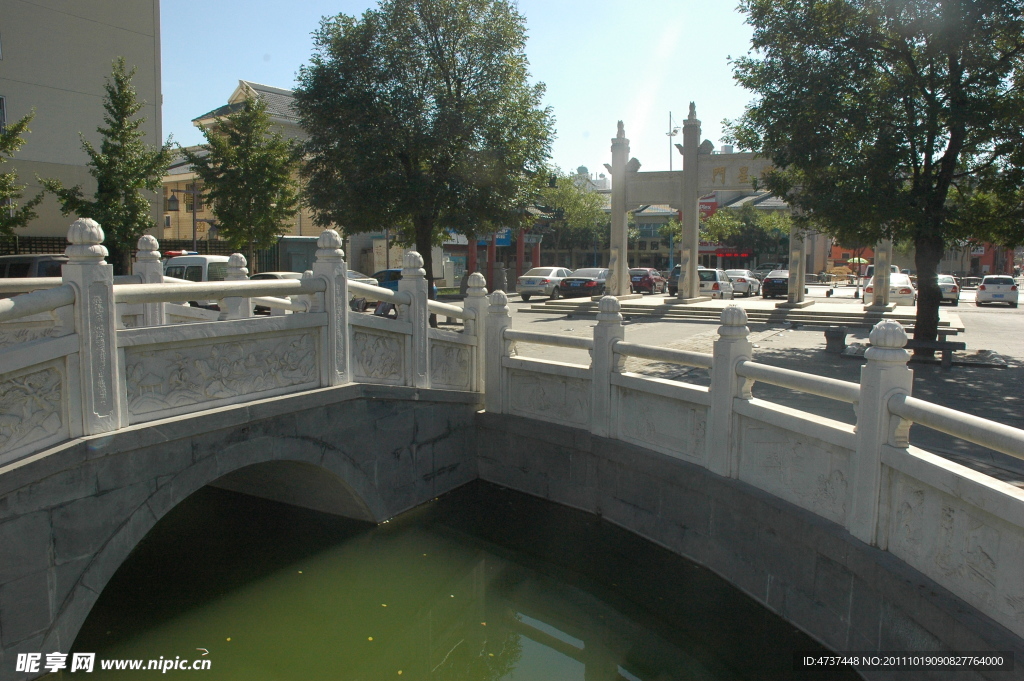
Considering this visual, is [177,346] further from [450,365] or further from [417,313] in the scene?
[450,365]

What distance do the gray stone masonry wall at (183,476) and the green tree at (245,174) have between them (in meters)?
15.7

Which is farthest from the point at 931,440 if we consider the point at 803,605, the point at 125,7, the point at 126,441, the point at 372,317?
the point at 125,7

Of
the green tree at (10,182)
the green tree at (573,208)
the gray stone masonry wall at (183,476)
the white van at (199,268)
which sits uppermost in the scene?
the green tree at (573,208)

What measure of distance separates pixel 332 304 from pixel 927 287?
10.9 meters

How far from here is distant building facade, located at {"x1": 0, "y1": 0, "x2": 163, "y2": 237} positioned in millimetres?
19016

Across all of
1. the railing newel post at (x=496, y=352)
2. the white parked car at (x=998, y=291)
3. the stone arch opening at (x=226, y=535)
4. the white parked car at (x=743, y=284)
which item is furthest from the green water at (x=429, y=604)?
the white parked car at (x=998, y=291)

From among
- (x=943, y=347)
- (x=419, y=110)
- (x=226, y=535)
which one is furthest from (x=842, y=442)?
(x=419, y=110)

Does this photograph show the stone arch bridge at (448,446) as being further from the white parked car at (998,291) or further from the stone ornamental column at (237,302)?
the white parked car at (998,291)

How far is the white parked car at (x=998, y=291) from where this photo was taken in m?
30.7

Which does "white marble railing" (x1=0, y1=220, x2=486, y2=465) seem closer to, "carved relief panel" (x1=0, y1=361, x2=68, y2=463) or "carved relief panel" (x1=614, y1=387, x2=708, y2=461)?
"carved relief panel" (x1=0, y1=361, x2=68, y2=463)

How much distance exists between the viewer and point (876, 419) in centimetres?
445

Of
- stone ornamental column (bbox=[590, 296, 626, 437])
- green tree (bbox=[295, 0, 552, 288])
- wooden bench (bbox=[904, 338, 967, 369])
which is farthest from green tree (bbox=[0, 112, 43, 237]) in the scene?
wooden bench (bbox=[904, 338, 967, 369])

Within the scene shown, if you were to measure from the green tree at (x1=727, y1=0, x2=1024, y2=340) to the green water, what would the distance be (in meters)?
7.81

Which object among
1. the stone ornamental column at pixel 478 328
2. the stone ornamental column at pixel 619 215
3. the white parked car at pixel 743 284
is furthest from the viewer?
the white parked car at pixel 743 284
